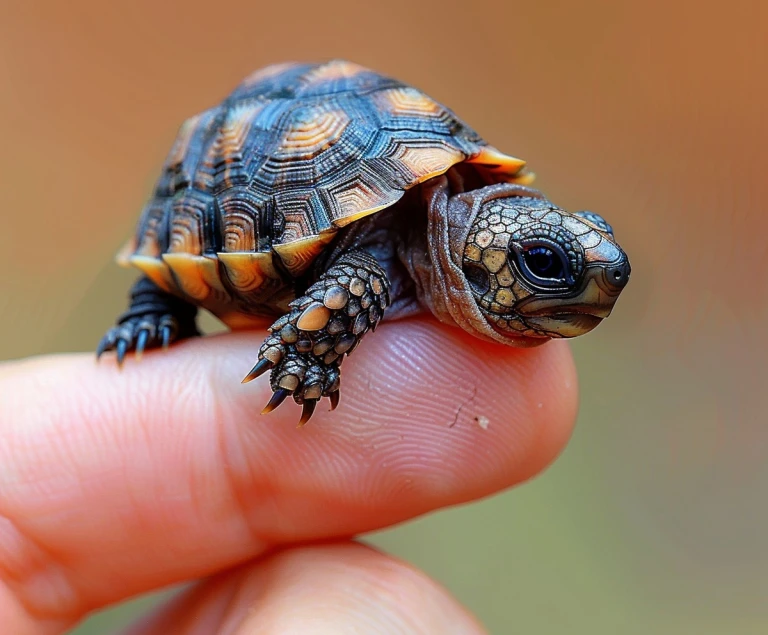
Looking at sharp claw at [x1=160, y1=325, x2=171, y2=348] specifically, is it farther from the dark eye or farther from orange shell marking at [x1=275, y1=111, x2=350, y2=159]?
the dark eye

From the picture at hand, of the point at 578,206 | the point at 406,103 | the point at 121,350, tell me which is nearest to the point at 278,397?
the point at 121,350

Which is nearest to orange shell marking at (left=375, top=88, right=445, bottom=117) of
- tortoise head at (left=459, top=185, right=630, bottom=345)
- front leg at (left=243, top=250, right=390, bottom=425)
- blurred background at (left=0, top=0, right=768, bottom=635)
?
tortoise head at (left=459, top=185, right=630, bottom=345)

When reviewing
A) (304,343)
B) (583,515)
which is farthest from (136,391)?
(583,515)

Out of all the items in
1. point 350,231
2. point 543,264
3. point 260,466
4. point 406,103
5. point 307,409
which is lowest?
point 260,466

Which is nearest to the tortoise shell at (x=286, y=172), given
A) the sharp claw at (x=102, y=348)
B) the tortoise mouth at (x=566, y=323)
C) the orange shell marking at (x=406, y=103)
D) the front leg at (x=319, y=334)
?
the orange shell marking at (x=406, y=103)

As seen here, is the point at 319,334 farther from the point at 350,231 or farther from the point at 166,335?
the point at 166,335

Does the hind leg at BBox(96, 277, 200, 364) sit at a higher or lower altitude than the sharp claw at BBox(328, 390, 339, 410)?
lower

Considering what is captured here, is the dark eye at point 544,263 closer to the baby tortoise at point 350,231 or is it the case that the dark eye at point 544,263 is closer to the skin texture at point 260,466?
the baby tortoise at point 350,231
